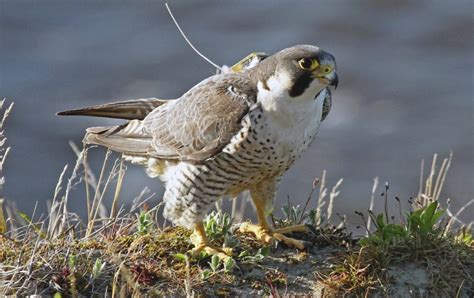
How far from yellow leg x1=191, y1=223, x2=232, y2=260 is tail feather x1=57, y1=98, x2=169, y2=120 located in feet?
3.24

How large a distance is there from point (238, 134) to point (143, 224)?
0.79 m

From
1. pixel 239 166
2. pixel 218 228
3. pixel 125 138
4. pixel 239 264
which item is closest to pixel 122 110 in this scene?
pixel 125 138

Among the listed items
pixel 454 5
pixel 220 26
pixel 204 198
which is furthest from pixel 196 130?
pixel 454 5

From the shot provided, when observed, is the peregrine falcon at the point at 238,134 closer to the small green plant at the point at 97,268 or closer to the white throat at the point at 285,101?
the white throat at the point at 285,101

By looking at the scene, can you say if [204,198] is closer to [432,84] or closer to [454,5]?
[432,84]

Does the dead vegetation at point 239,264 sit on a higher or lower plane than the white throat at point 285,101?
lower

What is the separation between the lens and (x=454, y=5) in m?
14.7

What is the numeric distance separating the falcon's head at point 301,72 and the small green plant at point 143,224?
102cm

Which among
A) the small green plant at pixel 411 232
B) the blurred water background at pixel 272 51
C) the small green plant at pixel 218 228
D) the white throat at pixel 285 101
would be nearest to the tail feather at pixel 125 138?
the small green plant at pixel 218 228

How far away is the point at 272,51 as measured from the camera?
1287 cm

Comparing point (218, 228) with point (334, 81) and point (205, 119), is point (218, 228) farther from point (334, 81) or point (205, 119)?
point (334, 81)

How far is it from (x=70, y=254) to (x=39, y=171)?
6.08m

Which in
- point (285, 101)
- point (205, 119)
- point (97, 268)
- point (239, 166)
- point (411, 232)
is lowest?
point (97, 268)

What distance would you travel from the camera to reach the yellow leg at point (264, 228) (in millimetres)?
6117
